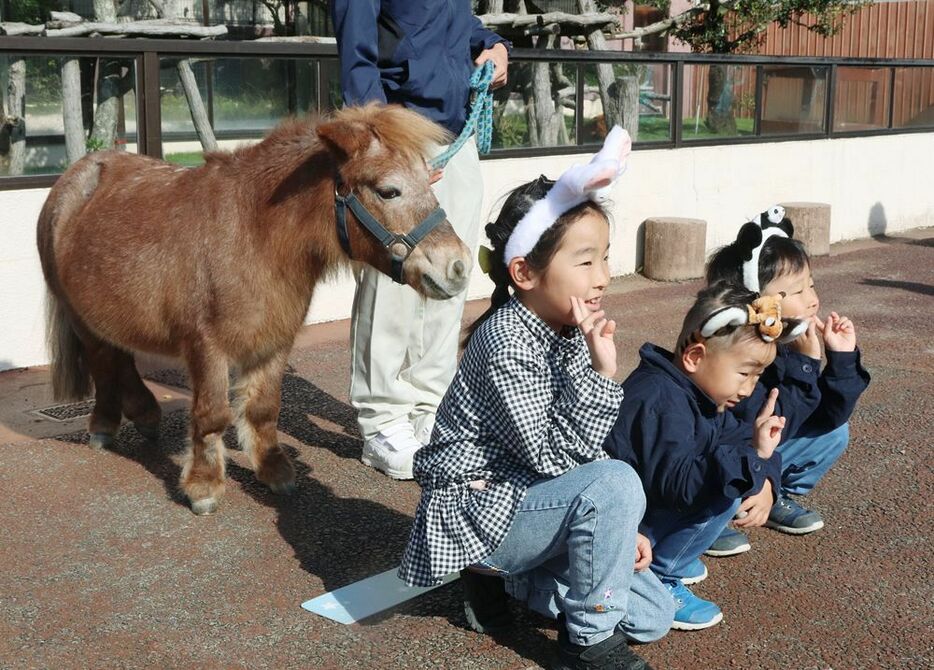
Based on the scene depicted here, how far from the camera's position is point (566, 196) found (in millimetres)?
3158

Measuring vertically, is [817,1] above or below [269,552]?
above

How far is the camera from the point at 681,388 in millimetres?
3287

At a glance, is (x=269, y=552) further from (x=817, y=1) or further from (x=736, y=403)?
(x=817, y=1)

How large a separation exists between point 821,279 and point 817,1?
8.83 metres

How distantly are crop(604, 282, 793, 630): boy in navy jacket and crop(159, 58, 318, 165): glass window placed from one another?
4.26 meters

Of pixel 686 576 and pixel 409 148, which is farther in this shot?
pixel 409 148

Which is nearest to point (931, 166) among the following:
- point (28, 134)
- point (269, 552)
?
point (28, 134)

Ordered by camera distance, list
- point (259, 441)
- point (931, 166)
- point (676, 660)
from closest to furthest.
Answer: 1. point (676, 660)
2. point (259, 441)
3. point (931, 166)

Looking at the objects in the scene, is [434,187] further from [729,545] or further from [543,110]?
[543,110]

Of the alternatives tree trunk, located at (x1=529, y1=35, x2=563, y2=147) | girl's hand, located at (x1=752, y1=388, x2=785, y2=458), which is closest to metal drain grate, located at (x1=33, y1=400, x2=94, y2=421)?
girl's hand, located at (x1=752, y1=388, x2=785, y2=458)

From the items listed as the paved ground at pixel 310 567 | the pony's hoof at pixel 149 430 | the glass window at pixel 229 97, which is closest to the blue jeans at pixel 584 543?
the paved ground at pixel 310 567

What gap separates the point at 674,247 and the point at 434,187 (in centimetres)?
525

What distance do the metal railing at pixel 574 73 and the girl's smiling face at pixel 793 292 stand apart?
13.9 ft

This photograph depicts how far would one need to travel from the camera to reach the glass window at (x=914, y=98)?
44.7ft
